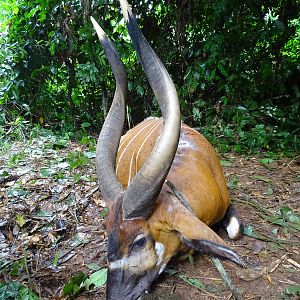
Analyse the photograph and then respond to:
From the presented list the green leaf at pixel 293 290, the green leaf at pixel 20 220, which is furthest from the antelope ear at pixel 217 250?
the green leaf at pixel 20 220

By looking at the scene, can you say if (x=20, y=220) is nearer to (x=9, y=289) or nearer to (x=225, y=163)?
(x=9, y=289)

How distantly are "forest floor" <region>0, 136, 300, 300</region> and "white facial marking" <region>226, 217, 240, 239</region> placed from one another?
0.20ft

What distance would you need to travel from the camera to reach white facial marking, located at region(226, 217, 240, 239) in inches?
125

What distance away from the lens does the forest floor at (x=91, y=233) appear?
264 cm

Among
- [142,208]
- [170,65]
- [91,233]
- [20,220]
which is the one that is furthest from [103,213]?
[170,65]

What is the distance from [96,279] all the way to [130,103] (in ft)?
15.8

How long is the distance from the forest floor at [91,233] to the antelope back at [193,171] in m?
0.38

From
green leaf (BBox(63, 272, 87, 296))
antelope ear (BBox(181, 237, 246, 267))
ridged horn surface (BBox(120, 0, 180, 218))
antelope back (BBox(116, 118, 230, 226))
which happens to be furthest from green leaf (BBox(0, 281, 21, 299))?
antelope ear (BBox(181, 237, 246, 267))

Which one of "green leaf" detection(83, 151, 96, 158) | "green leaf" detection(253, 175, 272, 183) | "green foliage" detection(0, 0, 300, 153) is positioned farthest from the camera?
"green foliage" detection(0, 0, 300, 153)

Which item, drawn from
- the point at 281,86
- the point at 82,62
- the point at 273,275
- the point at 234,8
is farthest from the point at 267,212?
the point at 82,62

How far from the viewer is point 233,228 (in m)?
3.18

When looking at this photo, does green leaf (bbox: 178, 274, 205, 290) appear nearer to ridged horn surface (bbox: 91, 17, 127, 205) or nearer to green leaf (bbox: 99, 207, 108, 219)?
ridged horn surface (bbox: 91, 17, 127, 205)

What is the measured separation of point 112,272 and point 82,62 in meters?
5.20

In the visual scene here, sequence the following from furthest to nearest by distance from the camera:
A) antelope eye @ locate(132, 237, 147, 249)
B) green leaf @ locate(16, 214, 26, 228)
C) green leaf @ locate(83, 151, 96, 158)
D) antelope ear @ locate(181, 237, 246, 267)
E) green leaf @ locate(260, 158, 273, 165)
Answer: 1. green leaf @ locate(83, 151, 96, 158)
2. green leaf @ locate(260, 158, 273, 165)
3. green leaf @ locate(16, 214, 26, 228)
4. antelope eye @ locate(132, 237, 147, 249)
5. antelope ear @ locate(181, 237, 246, 267)
